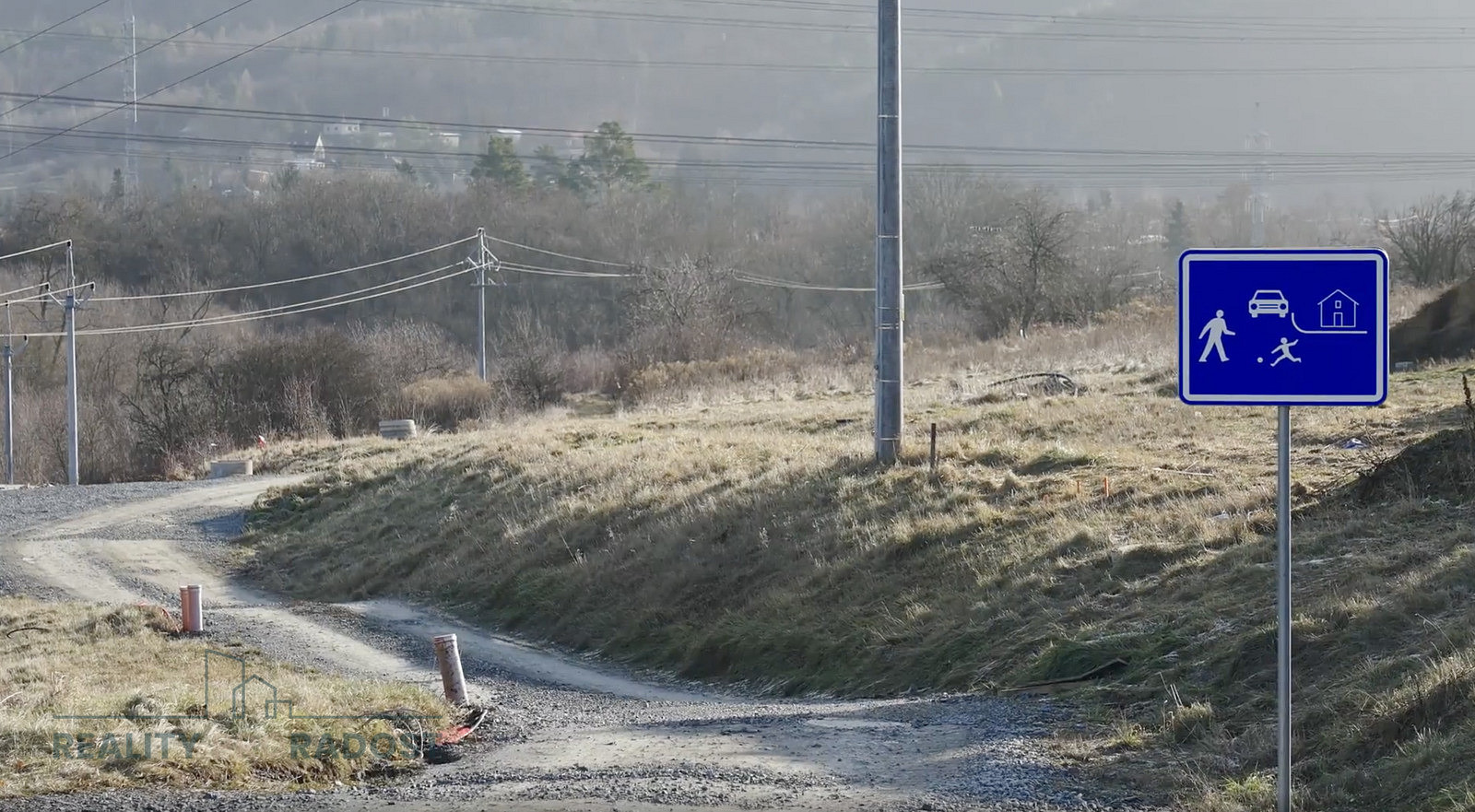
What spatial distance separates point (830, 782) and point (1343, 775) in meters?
2.41

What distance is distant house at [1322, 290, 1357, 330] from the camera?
221 inches

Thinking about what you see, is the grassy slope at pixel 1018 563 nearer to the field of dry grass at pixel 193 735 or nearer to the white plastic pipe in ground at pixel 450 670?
the white plastic pipe in ground at pixel 450 670

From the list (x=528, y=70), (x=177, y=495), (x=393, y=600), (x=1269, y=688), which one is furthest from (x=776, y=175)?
(x=1269, y=688)

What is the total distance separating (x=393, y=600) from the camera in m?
18.1

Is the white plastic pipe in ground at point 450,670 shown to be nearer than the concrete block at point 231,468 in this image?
Yes

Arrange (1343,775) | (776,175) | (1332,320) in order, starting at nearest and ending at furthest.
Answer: (1332,320), (1343,775), (776,175)

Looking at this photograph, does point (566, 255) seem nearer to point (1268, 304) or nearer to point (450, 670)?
point (450, 670)

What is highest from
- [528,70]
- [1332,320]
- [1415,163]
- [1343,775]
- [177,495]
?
[528,70]

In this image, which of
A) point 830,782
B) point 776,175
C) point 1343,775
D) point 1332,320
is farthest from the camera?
point 776,175

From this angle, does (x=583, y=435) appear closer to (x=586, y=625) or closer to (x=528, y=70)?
(x=586, y=625)

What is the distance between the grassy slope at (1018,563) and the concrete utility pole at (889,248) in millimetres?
527

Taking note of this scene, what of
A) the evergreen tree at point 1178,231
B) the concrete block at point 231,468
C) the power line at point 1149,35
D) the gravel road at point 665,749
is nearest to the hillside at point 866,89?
the power line at point 1149,35

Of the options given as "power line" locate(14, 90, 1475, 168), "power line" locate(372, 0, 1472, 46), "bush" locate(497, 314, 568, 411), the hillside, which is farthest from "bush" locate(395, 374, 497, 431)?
the hillside

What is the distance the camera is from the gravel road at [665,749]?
6.82 meters
